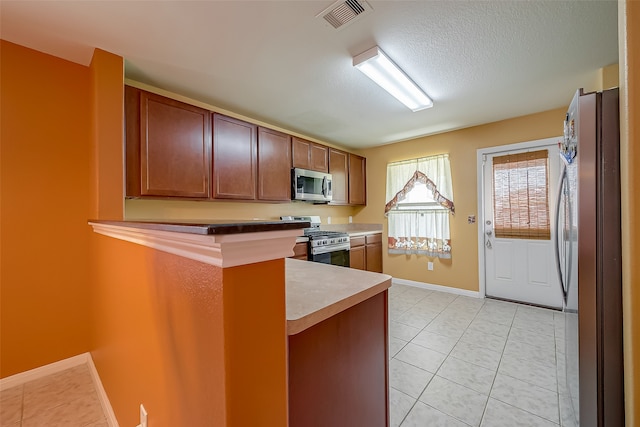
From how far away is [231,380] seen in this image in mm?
525

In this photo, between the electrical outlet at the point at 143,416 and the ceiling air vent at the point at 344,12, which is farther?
the ceiling air vent at the point at 344,12

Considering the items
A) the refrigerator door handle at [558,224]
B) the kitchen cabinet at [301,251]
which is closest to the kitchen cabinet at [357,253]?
the kitchen cabinet at [301,251]

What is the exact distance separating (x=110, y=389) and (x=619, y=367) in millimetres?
2404

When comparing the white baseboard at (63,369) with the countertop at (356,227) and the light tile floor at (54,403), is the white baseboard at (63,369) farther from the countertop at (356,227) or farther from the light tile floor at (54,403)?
the countertop at (356,227)

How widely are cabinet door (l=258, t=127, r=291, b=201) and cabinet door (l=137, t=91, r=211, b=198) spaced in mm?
620

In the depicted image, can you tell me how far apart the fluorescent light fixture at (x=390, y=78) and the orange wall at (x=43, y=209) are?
7.43 feet

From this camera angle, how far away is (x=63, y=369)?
196 centimetres

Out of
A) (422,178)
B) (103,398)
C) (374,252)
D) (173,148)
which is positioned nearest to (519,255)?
(422,178)

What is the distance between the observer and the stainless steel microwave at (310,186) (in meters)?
3.26

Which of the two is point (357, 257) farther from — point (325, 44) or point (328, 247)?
point (325, 44)

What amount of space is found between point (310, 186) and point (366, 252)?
55.9 inches

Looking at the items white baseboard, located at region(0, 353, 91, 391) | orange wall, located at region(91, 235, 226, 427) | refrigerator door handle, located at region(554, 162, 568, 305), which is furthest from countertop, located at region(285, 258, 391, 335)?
white baseboard, located at region(0, 353, 91, 391)

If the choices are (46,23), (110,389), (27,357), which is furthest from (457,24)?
(27,357)

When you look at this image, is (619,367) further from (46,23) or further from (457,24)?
(46,23)
